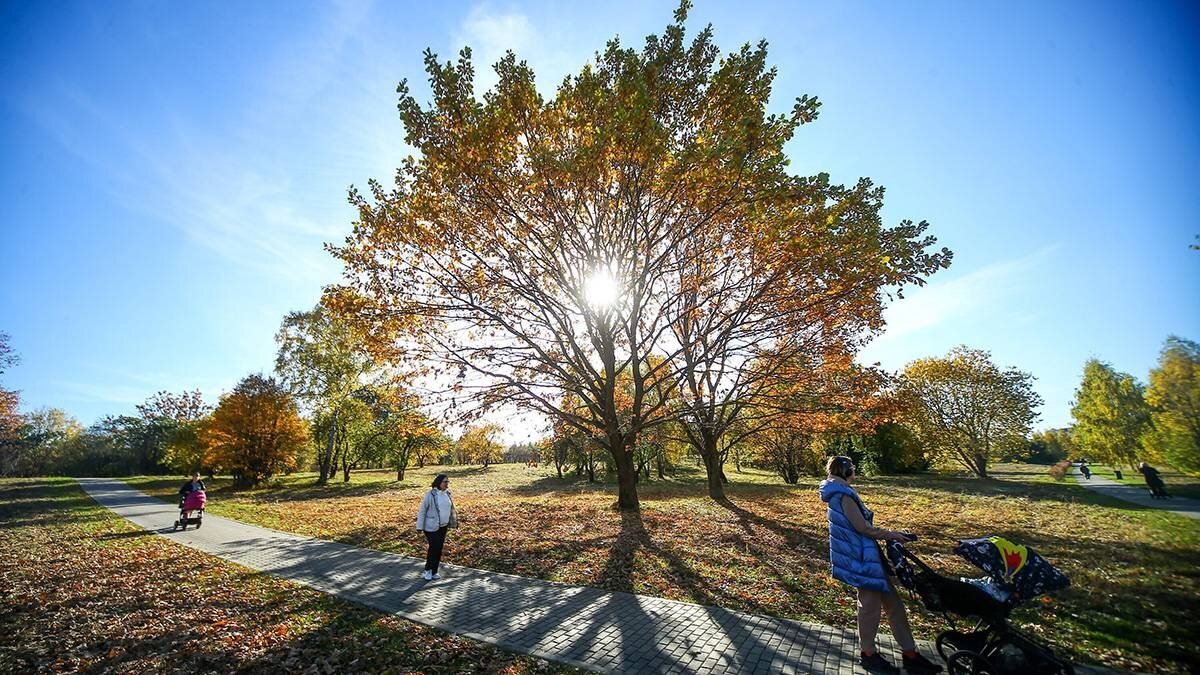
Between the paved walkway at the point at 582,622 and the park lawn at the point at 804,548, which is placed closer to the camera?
the paved walkway at the point at 582,622

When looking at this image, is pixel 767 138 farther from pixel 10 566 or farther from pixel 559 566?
pixel 10 566

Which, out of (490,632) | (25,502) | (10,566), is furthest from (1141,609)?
(25,502)

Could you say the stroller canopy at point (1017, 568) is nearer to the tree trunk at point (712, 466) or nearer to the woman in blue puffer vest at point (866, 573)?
the woman in blue puffer vest at point (866, 573)

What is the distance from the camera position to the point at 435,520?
905 centimetres

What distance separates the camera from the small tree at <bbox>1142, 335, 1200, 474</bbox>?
6680 millimetres

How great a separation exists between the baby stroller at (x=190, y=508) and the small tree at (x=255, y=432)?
20024 millimetres

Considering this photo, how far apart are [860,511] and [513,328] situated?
1172cm

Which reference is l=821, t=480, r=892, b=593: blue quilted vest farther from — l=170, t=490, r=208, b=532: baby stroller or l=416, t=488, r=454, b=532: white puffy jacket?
l=170, t=490, r=208, b=532: baby stroller

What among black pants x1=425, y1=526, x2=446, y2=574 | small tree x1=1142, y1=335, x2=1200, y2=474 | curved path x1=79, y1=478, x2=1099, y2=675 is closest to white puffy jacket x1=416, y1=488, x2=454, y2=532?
black pants x1=425, y1=526, x2=446, y2=574

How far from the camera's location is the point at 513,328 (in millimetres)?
14594

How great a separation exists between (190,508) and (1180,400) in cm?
2679

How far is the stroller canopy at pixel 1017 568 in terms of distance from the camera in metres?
3.99

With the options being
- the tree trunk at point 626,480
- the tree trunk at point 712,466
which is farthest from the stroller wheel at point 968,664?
the tree trunk at point 712,466

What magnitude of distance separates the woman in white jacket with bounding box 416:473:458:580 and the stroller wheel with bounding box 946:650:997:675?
8.30 m
